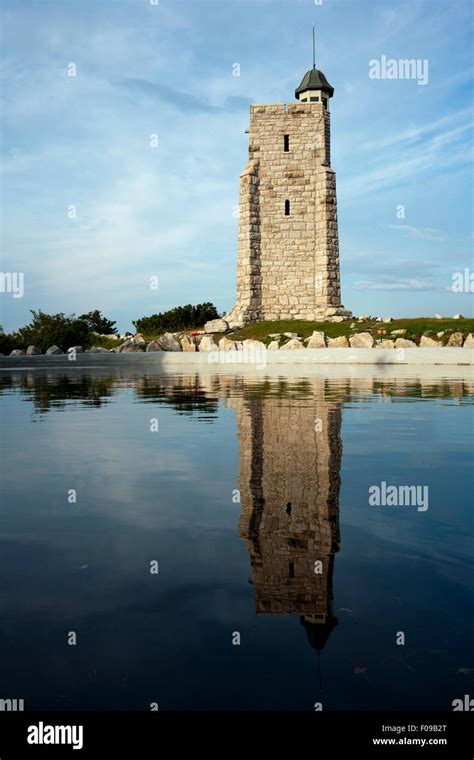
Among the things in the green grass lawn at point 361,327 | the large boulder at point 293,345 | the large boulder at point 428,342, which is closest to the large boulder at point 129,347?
the green grass lawn at point 361,327

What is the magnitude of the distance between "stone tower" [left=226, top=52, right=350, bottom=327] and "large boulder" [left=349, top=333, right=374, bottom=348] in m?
10.5

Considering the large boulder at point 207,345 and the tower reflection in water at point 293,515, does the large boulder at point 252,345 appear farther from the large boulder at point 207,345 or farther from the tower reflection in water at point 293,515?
the tower reflection in water at point 293,515

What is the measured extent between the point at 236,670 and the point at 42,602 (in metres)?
0.97

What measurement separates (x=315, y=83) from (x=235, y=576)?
45264 mm

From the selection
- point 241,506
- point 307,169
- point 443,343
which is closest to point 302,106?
point 307,169

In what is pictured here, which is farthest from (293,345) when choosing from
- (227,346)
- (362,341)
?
(227,346)

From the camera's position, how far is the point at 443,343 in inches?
1144

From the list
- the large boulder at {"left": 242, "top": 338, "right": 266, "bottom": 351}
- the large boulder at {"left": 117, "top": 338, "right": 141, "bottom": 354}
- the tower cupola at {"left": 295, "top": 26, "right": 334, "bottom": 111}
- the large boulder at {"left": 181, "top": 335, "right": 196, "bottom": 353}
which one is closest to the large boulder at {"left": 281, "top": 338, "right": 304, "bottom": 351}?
the large boulder at {"left": 242, "top": 338, "right": 266, "bottom": 351}

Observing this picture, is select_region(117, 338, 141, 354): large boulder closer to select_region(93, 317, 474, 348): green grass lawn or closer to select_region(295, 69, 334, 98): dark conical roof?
select_region(93, 317, 474, 348): green grass lawn

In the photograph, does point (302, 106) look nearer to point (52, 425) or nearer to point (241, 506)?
point (52, 425)

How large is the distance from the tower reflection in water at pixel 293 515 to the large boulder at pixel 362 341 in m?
22.0

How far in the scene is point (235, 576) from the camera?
113 inches

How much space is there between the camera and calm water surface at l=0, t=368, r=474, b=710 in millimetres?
2031

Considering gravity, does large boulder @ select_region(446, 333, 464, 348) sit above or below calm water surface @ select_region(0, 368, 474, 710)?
above
